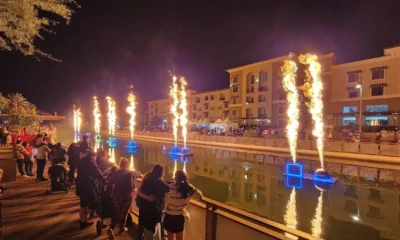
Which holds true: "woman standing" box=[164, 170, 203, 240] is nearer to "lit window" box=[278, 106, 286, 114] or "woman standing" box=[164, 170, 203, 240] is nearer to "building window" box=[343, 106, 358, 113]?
"building window" box=[343, 106, 358, 113]

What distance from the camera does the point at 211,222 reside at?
4566 millimetres

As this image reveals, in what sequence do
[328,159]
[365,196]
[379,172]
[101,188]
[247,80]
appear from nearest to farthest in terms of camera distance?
[101,188], [365,196], [379,172], [328,159], [247,80]

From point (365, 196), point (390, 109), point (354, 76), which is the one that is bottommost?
point (365, 196)

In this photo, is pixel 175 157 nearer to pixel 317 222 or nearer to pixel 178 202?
pixel 317 222

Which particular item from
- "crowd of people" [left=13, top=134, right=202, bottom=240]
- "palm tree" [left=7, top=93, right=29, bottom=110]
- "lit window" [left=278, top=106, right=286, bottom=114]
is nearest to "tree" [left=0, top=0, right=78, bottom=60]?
"crowd of people" [left=13, top=134, right=202, bottom=240]

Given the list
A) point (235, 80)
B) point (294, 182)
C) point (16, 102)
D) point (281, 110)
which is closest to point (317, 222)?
point (294, 182)

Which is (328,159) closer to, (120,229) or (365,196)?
(365,196)

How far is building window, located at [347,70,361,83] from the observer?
40612mm

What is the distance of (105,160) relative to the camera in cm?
780

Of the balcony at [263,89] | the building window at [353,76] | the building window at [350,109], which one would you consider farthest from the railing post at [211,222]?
the balcony at [263,89]

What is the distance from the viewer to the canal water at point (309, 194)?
1242 centimetres

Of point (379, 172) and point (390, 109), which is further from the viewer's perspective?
point (390, 109)

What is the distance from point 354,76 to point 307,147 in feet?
72.1

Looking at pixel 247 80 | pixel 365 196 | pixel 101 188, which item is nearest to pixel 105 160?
pixel 101 188
